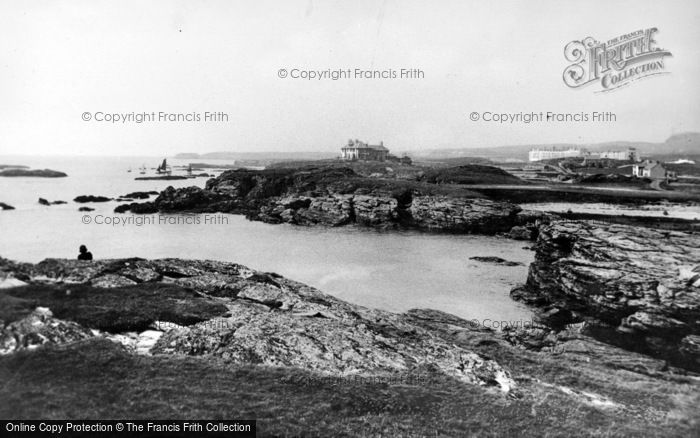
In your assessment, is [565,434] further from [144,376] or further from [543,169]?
[543,169]

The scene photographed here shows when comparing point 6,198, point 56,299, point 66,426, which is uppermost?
point 6,198

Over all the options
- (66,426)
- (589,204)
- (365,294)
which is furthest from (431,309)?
(589,204)

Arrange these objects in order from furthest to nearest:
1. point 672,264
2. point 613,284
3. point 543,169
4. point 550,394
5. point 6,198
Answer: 1. point 543,169
2. point 6,198
3. point 613,284
4. point 672,264
5. point 550,394

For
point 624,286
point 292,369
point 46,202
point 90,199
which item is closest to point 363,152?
point 90,199

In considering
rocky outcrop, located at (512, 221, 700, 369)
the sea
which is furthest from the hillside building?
rocky outcrop, located at (512, 221, 700, 369)

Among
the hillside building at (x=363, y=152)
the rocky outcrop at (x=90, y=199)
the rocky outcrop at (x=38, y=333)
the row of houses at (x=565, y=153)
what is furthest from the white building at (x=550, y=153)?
the rocky outcrop at (x=38, y=333)

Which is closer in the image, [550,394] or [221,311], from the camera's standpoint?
[550,394]
